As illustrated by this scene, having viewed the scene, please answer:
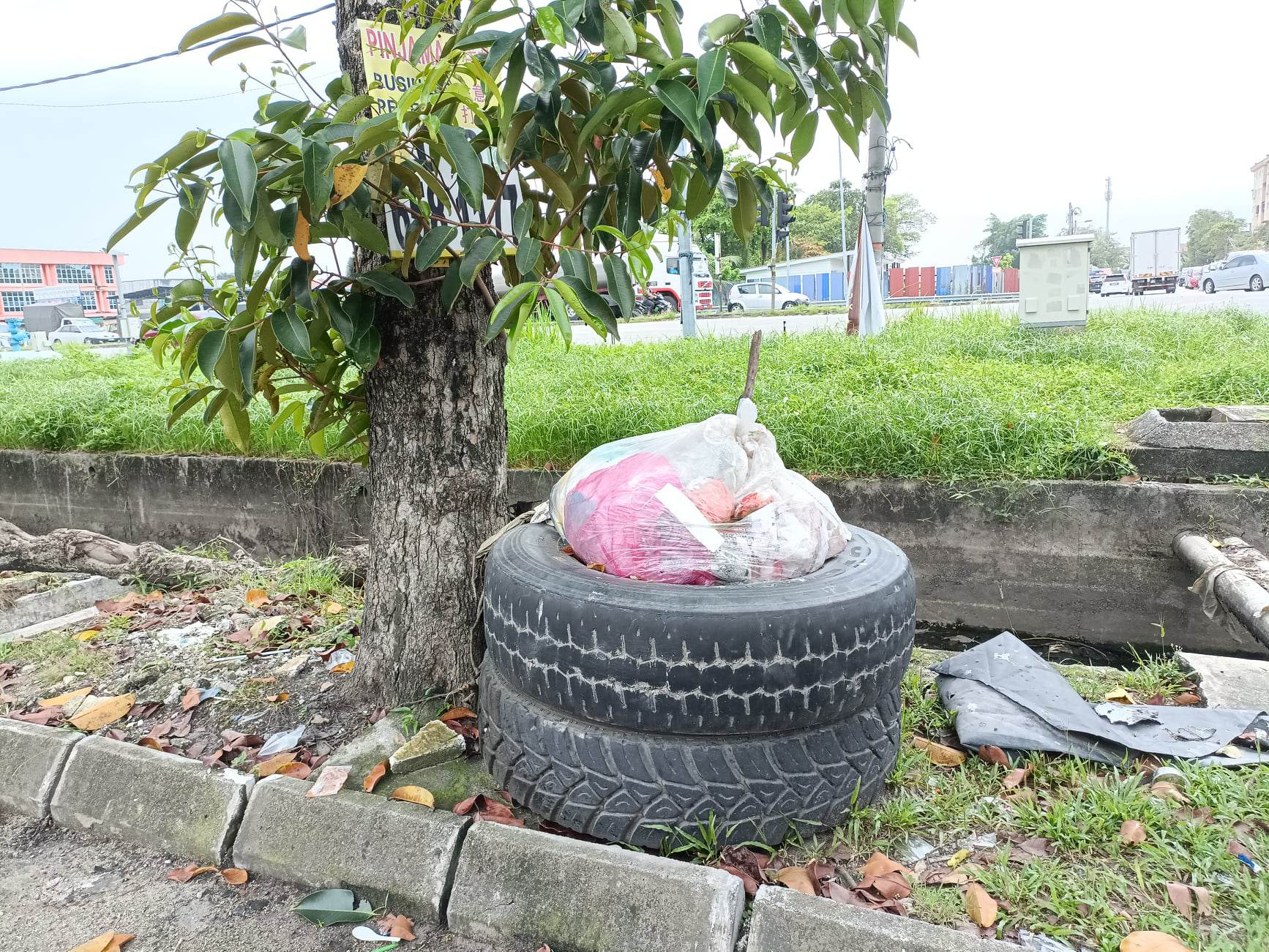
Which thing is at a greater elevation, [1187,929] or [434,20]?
[434,20]

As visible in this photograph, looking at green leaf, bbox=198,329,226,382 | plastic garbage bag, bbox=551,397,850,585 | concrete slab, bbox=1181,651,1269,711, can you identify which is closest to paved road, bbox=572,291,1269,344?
concrete slab, bbox=1181,651,1269,711

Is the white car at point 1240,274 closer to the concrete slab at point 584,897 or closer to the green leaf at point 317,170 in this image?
the concrete slab at point 584,897

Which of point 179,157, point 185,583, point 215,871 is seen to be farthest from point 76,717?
point 179,157

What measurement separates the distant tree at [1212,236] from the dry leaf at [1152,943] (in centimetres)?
9430

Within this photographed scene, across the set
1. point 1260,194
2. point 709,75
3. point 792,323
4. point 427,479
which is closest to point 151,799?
point 427,479

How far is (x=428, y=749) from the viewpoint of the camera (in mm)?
2107

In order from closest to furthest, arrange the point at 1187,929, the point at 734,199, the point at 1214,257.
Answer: the point at 1187,929
the point at 734,199
the point at 1214,257

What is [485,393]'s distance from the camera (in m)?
2.41

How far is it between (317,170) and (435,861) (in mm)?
1427

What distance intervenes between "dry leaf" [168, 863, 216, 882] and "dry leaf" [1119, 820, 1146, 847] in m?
2.06

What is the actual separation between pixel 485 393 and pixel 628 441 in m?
0.48

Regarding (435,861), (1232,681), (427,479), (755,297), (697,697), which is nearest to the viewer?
(697,697)

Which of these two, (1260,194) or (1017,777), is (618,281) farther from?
(1260,194)

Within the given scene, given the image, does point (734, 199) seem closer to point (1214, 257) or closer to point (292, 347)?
point (292, 347)
